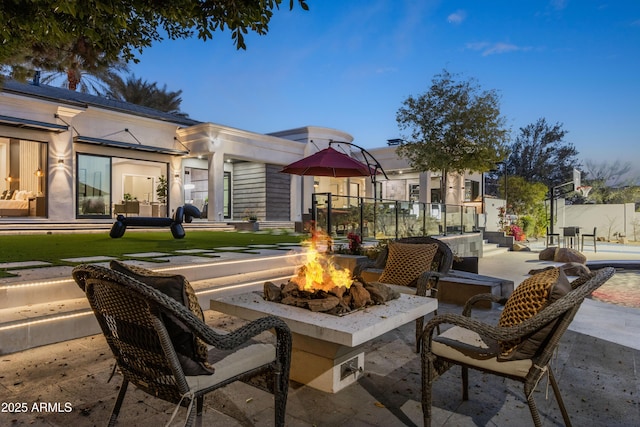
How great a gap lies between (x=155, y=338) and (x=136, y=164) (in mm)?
18718

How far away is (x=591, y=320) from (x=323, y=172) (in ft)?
16.8

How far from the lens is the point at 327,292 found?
2.61 meters

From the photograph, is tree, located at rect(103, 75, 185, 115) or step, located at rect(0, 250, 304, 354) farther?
tree, located at rect(103, 75, 185, 115)

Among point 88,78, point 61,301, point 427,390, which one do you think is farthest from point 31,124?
point 88,78

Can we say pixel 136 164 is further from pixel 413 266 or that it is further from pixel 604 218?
pixel 604 218

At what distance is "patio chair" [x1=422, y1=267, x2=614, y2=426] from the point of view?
1.79 m

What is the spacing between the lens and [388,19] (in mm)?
17578

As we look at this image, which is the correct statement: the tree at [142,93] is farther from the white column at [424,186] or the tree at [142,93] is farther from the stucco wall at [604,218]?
the stucco wall at [604,218]

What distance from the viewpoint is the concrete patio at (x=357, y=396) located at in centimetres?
212

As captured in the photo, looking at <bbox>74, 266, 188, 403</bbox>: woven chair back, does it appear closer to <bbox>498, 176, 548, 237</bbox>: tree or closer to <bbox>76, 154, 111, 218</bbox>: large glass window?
<bbox>76, 154, 111, 218</bbox>: large glass window

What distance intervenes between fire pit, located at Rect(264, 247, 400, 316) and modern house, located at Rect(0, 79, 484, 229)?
449cm

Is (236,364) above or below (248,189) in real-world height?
below

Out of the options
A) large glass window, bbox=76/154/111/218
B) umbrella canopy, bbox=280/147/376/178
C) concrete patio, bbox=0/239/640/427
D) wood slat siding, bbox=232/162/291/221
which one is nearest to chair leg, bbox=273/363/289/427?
concrete patio, bbox=0/239/640/427

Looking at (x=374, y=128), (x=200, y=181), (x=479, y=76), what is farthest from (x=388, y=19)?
(x=374, y=128)
